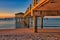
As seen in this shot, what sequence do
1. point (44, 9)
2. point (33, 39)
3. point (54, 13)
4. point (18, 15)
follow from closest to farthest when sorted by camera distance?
1. point (33, 39)
2. point (44, 9)
3. point (54, 13)
4. point (18, 15)

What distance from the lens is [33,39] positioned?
10.1m

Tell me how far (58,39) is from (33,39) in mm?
1480

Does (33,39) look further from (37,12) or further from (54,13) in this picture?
(54,13)

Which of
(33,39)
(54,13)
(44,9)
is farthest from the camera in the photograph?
(54,13)

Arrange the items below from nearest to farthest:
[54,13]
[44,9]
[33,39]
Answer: [33,39] < [44,9] < [54,13]

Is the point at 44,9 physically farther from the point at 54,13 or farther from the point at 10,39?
the point at 10,39

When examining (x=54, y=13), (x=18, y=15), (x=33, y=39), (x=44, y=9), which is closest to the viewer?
(x=33, y=39)

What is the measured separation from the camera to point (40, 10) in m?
13.9

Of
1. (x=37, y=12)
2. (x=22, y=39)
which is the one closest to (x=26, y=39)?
(x=22, y=39)

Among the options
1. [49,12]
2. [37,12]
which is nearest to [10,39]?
[37,12]

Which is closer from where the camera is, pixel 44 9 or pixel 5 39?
pixel 5 39

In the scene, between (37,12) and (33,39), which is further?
(37,12)

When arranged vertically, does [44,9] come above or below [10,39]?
above

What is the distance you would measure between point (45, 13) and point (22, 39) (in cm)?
468
